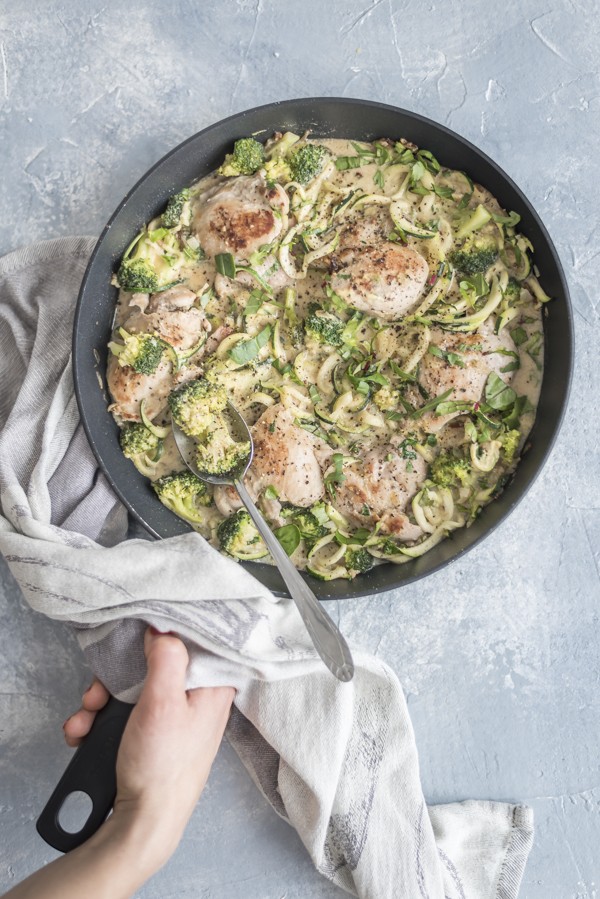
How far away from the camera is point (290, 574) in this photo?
3375mm

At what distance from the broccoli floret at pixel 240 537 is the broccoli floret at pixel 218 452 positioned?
25 centimetres

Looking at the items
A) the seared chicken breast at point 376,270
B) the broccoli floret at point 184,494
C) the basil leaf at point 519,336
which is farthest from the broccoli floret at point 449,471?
the broccoli floret at point 184,494

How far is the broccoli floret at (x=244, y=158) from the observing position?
12.3 feet

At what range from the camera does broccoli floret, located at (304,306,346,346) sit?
12.1ft

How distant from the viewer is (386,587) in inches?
139

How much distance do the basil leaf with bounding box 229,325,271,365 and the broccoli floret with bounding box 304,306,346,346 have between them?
0.68 feet

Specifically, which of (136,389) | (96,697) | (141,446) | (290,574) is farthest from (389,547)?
(96,697)

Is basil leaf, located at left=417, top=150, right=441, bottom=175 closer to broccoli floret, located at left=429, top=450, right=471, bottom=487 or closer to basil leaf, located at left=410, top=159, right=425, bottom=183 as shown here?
basil leaf, located at left=410, top=159, right=425, bottom=183

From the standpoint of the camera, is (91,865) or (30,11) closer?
(91,865)

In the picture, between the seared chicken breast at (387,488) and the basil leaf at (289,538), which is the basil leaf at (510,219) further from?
the basil leaf at (289,538)

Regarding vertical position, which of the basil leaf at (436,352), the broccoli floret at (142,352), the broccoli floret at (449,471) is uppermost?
the basil leaf at (436,352)

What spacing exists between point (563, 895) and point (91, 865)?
2.44 metres

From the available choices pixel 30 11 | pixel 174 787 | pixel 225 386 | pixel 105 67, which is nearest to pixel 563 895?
pixel 174 787

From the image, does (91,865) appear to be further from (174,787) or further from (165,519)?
(165,519)
